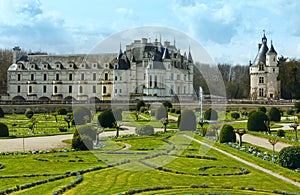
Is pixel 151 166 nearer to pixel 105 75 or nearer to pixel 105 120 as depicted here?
pixel 105 120

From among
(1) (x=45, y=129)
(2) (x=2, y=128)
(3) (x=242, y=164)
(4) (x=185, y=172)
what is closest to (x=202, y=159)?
(3) (x=242, y=164)

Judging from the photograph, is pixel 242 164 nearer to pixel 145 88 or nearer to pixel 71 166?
pixel 71 166

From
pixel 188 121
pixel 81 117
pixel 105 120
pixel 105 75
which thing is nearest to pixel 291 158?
pixel 188 121

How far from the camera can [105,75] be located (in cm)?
6203

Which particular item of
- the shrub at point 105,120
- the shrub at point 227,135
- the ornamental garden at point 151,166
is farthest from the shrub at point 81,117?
the shrub at point 227,135

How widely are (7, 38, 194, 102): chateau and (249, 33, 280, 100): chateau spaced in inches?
367

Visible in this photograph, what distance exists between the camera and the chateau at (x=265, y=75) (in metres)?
59.8

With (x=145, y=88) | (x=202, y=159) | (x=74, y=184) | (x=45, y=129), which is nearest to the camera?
(x=74, y=184)

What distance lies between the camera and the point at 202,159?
1593cm

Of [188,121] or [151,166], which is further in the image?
[188,121]

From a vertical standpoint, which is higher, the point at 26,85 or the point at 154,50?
the point at 154,50

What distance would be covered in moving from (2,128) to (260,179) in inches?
614

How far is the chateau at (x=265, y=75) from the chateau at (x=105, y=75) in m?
9.31

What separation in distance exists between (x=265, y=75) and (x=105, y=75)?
70.5ft
